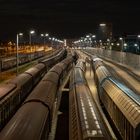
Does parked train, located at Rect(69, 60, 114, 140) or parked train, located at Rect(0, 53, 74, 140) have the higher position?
parked train, located at Rect(0, 53, 74, 140)

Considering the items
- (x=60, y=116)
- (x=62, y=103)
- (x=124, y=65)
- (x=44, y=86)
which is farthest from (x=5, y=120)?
(x=124, y=65)

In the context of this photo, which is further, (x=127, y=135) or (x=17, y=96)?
(x=17, y=96)

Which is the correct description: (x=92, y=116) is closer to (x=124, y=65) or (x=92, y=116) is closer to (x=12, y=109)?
(x=12, y=109)

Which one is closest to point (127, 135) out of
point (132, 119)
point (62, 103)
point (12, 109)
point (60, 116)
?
point (132, 119)

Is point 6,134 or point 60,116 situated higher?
point 6,134

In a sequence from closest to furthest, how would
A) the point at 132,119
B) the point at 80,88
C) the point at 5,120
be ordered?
the point at 132,119, the point at 5,120, the point at 80,88

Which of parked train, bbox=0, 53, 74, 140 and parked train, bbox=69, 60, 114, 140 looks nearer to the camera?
parked train, bbox=0, 53, 74, 140

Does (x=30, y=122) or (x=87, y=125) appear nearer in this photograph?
(x=30, y=122)

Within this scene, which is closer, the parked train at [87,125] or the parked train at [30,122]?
the parked train at [30,122]

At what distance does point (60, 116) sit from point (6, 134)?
62.7 feet

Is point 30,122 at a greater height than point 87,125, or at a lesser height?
greater

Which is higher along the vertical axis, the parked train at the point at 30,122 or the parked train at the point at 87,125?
the parked train at the point at 30,122

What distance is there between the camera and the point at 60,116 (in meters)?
34.2

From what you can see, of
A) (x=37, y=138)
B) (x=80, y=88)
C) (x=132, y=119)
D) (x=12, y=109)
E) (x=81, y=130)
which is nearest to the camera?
(x=37, y=138)
